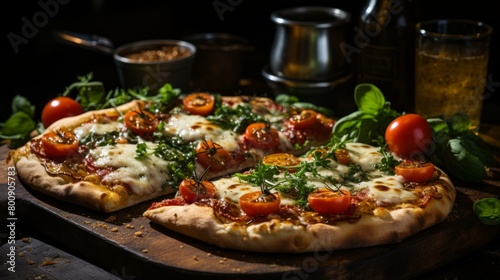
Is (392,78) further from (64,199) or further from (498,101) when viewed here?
(64,199)

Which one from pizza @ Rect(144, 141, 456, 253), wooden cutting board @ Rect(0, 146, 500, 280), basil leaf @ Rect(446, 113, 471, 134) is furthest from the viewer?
basil leaf @ Rect(446, 113, 471, 134)

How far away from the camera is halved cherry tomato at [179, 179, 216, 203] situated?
13.8ft

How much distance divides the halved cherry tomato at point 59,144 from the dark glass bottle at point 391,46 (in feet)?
7.93

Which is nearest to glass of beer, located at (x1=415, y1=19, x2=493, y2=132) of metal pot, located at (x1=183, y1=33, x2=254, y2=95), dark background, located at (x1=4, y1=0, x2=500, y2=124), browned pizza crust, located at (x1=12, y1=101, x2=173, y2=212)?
metal pot, located at (x1=183, y1=33, x2=254, y2=95)

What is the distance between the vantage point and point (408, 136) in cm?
477

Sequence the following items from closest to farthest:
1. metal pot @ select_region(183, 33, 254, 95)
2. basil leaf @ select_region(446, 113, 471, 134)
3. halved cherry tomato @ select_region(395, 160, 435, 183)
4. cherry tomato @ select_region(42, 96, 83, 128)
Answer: halved cherry tomato @ select_region(395, 160, 435, 183)
basil leaf @ select_region(446, 113, 471, 134)
cherry tomato @ select_region(42, 96, 83, 128)
metal pot @ select_region(183, 33, 254, 95)

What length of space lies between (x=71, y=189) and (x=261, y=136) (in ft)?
4.26

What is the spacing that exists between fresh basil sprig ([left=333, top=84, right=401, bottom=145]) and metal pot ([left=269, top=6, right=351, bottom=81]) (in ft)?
3.81

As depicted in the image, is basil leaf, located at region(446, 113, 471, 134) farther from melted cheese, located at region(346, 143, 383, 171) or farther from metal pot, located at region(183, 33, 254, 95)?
metal pot, located at region(183, 33, 254, 95)

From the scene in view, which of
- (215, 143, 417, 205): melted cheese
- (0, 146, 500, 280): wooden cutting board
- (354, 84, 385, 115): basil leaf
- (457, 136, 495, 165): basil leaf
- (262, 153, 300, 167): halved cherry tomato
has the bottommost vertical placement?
(0, 146, 500, 280): wooden cutting board

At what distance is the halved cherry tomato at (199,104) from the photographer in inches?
217

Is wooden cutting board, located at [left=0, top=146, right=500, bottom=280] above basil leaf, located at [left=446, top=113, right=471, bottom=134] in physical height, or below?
below

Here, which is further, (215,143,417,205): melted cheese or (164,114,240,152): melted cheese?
(164,114,240,152): melted cheese

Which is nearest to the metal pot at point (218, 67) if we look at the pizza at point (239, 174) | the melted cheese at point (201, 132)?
the pizza at point (239, 174)
